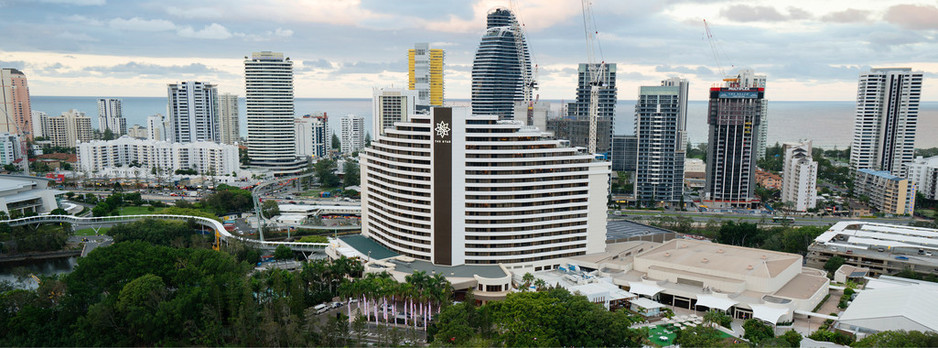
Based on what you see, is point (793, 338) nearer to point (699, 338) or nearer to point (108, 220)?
point (699, 338)

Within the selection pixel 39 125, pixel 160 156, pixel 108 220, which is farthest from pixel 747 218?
pixel 39 125

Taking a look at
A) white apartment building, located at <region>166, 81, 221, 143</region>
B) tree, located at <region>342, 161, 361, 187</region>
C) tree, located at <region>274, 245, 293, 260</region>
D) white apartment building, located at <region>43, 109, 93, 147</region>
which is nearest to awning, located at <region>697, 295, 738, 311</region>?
tree, located at <region>274, 245, 293, 260</region>

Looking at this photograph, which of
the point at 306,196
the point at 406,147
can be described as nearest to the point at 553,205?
the point at 406,147

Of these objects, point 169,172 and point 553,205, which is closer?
point 553,205

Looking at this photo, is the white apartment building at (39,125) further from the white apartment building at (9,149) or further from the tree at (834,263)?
the tree at (834,263)

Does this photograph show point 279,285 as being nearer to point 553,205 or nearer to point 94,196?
point 553,205

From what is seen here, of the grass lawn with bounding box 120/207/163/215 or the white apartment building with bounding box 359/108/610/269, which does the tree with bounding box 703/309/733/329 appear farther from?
the grass lawn with bounding box 120/207/163/215
